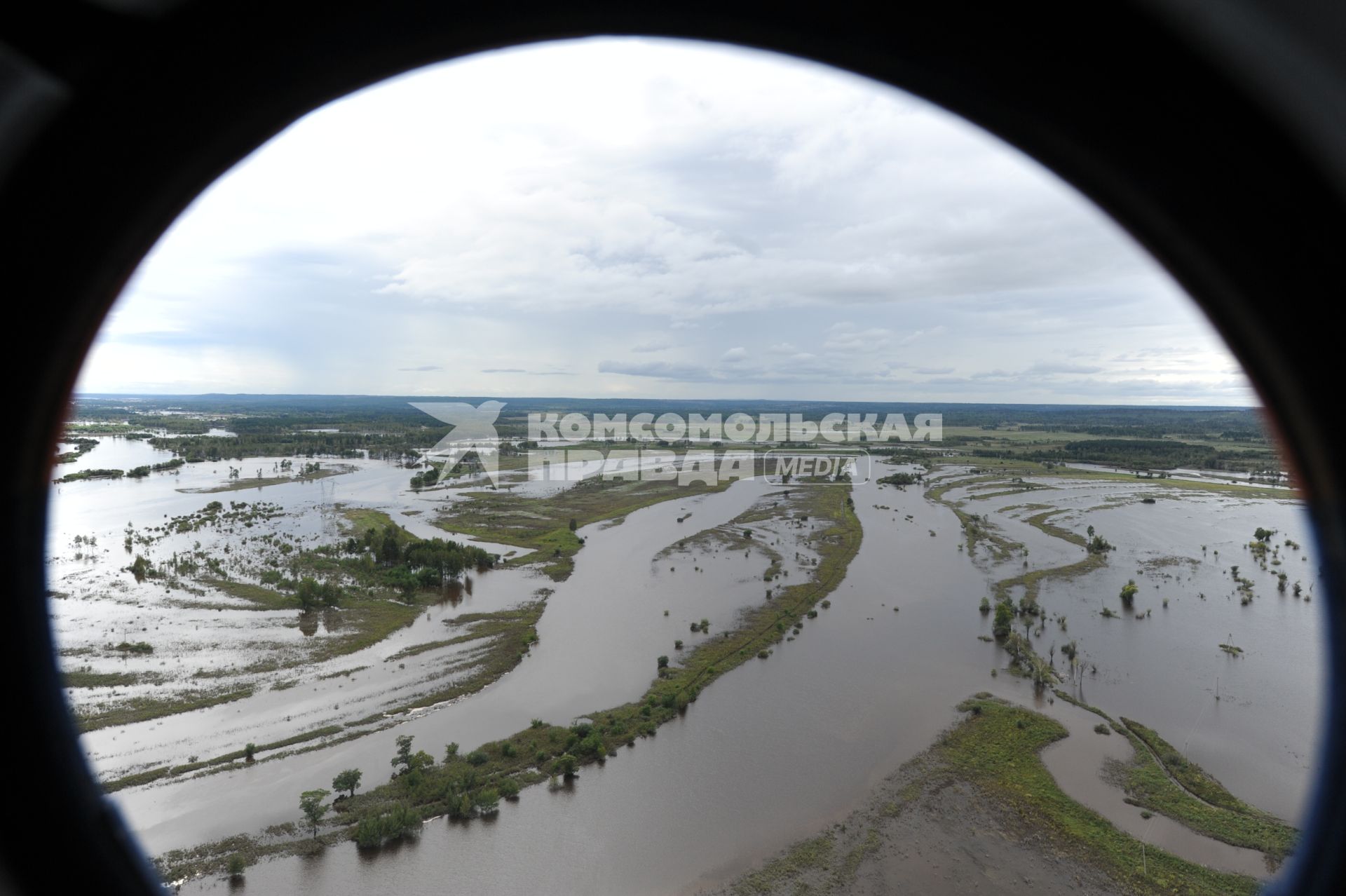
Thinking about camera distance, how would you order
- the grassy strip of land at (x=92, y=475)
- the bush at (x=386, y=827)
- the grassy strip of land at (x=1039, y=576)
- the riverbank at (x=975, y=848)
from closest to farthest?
1. the riverbank at (x=975, y=848)
2. the bush at (x=386, y=827)
3. the grassy strip of land at (x=1039, y=576)
4. the grassy strip of land at (x=92, y=475)

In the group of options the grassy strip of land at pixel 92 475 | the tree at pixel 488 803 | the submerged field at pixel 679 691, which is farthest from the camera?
the grassy strip of land at pixel 92 475

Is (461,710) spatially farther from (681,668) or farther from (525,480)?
(525,480)

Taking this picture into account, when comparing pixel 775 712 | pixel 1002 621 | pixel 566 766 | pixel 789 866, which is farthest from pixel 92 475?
pixel 1002 621

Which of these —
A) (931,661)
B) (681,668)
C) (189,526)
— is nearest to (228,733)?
(681,668)

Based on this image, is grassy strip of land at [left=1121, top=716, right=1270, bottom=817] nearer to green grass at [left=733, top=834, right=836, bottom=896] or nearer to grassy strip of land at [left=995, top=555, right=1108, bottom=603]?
green grass at [left=733, top=834, right=836, bottom=896]

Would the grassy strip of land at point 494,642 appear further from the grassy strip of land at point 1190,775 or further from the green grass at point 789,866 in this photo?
the grassy strip of land at point 1190,775

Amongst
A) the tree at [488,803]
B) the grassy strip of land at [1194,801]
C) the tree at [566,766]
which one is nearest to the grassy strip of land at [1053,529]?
the grassy strip of land at [1194,801]
